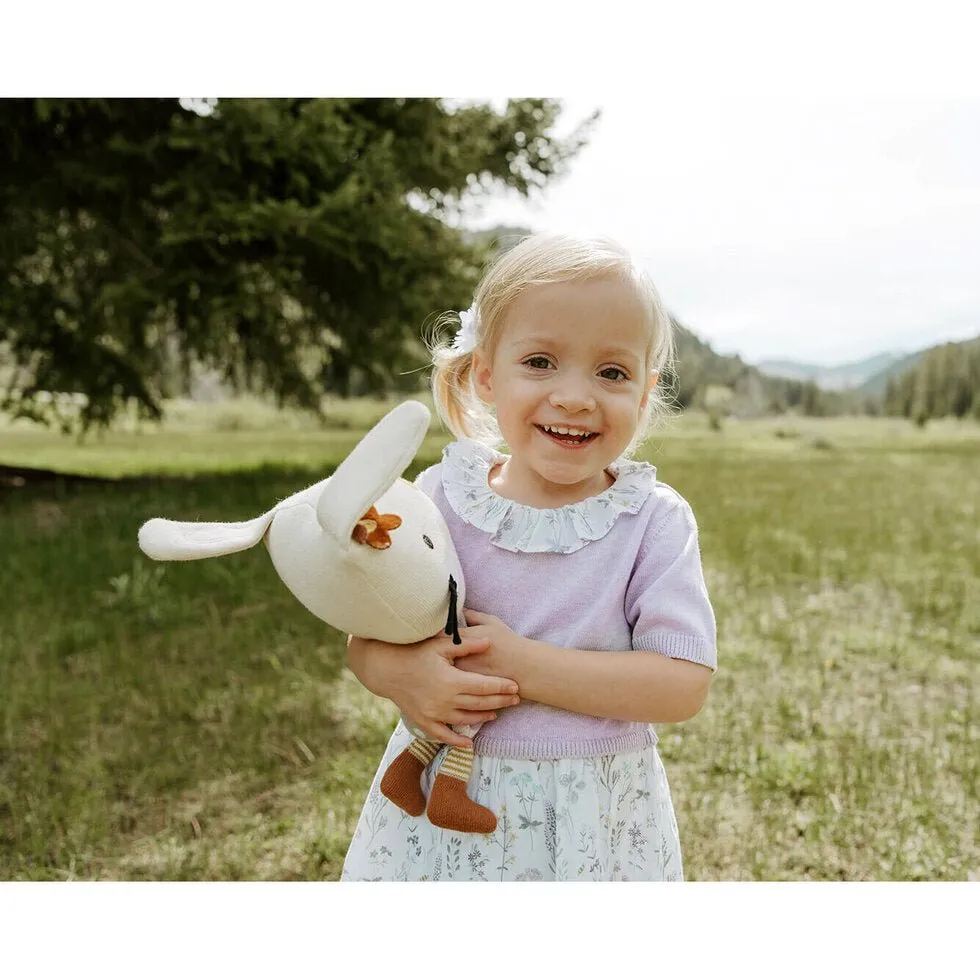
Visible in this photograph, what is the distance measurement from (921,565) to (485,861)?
15.7 ft

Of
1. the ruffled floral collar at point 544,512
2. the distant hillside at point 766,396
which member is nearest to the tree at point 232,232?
the ruffled floral collar at point 544,512

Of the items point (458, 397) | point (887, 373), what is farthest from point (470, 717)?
point (887, 373)

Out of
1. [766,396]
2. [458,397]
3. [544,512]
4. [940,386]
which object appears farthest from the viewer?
[766,396]

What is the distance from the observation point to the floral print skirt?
1.29m

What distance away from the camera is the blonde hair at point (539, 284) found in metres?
1.24

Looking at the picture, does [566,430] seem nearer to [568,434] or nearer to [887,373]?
[568,434]

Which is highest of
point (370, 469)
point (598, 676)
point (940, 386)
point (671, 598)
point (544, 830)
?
point (940, 386)

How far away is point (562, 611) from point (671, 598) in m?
0.15

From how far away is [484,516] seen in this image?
53.1 inches

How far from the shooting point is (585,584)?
50.8 inches

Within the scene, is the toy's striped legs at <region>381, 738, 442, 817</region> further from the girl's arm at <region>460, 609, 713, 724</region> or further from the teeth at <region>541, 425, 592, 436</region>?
the teeth at <region>541, 425, 592, 436</region>

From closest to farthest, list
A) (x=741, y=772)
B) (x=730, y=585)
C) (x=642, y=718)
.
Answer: (x=642, y=718), (x=741, y=772), (x=730, y=585)

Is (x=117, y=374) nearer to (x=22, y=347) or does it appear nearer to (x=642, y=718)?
(x=22, y=347)

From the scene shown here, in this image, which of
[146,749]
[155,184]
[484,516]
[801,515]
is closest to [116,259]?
[155,184]
